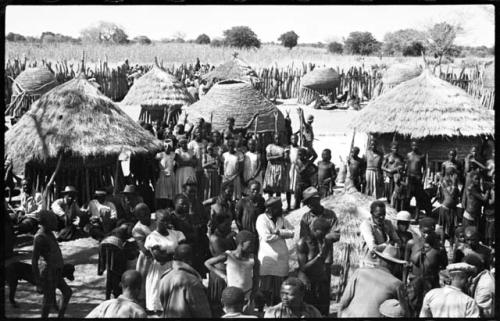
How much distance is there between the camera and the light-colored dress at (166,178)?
1125 centimetres

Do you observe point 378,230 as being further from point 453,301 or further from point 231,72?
point 231,72

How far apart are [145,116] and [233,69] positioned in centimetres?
705

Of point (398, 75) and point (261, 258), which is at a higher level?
point (398, 75)

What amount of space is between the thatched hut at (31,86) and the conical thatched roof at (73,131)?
1276 centimetres

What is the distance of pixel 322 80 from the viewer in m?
28.2

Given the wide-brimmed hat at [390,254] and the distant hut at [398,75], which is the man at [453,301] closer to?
the wide-brimmed hat at [390,254]

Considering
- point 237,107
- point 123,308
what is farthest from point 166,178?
point 237,107

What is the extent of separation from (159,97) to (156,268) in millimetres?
13577

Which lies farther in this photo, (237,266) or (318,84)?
(318,84)

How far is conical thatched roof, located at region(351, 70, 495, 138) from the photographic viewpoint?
1367 centimetres

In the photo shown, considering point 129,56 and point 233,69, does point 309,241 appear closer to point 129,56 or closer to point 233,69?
point 233,69

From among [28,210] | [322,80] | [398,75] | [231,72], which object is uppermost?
[398,75]

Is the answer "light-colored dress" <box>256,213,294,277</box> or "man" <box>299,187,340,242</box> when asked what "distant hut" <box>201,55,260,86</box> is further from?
"light-colored dress" <box>256,213,294,277</box>

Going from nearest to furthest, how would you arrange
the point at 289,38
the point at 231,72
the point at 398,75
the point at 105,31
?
the point at 231,72
the point at 398,75
the point at 289,38
the point at 105,31
